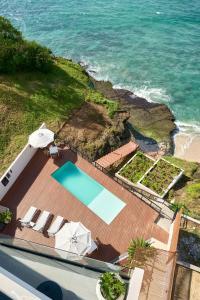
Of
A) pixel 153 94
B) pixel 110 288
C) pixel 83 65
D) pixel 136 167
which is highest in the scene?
pixel 83 65

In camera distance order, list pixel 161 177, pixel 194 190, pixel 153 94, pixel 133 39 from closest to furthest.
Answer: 1. pixel 194 190
2. pixel 161 177
3. pixel 153 94
4. pixel 133 39

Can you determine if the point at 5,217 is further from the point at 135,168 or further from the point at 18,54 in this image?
the point at 18,54

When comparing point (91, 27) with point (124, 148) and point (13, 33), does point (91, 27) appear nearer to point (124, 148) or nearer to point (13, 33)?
point (13, 33)

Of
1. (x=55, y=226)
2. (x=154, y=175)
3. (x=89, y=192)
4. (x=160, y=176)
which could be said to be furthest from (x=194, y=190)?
(x=55, y=226)

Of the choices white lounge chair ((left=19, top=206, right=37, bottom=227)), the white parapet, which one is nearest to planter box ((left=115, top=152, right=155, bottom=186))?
white lounge chair ((left=19, top=206, right=37, bottom=227))

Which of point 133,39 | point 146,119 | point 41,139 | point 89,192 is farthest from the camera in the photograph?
point 133,39

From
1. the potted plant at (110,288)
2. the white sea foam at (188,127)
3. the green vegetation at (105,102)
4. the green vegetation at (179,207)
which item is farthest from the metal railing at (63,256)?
the white sea foam at (188,127)

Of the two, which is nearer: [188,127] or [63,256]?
[63,256]

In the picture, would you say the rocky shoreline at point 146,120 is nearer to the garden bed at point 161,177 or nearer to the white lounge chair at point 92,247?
the garden bed at point 161,177

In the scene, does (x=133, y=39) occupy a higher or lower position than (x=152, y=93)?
higher
